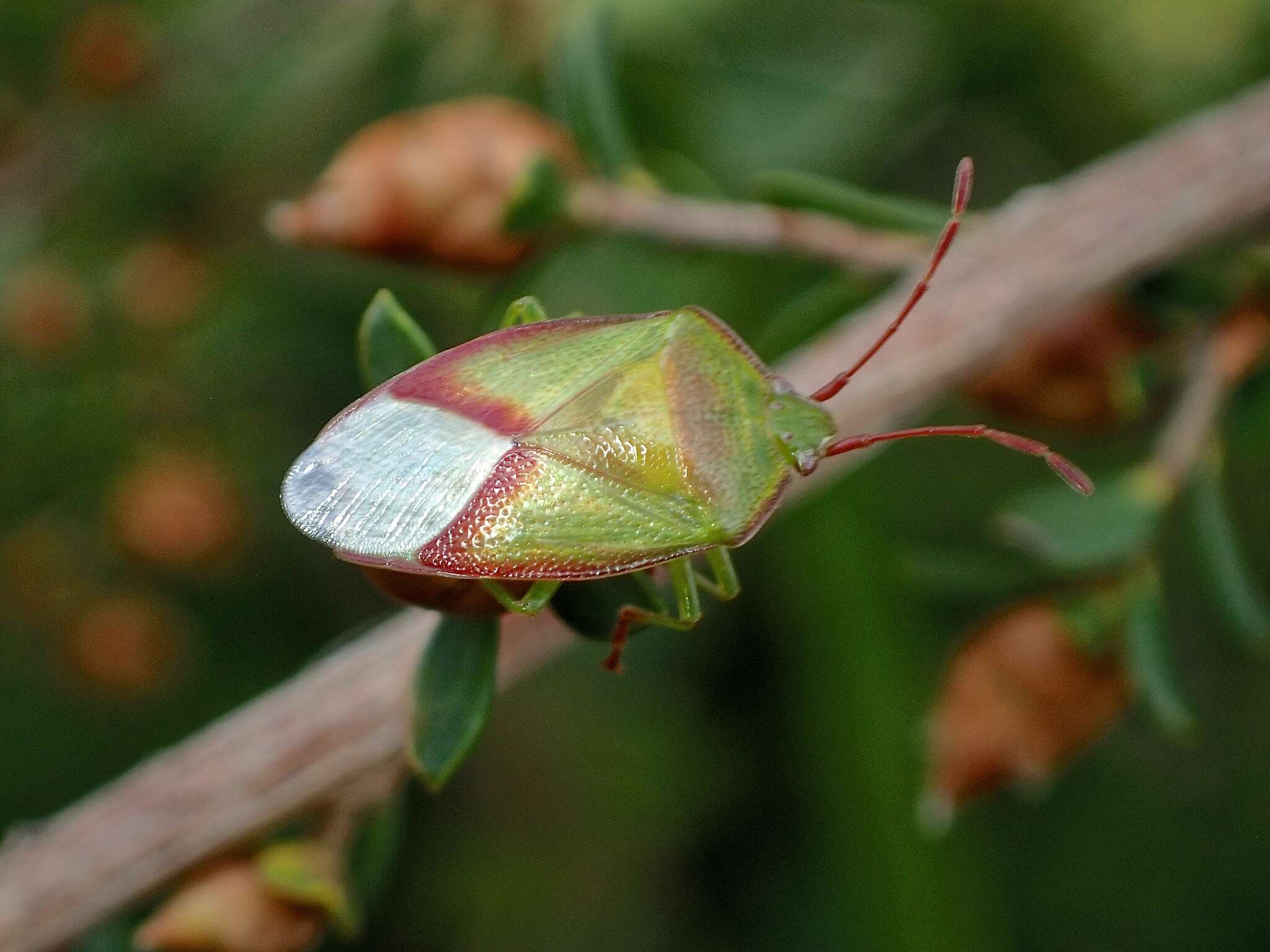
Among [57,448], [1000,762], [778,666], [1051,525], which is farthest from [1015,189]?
[57,448]

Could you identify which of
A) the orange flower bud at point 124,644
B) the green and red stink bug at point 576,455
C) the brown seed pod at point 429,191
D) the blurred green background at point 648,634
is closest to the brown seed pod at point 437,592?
the green and red stink bug at point 576,455

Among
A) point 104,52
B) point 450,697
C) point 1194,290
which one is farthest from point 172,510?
point 1194,290

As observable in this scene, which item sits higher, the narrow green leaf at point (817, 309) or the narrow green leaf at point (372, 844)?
the narrow green leaf at point (817, 309)

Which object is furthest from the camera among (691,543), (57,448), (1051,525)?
(57,448)

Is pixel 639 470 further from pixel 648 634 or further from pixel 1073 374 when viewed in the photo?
pixel 648 634

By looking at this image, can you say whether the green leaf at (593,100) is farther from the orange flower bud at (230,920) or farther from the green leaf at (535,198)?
the orange flower bud at (230,920)

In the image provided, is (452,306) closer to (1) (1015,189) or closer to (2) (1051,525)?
(1) (1015,189)

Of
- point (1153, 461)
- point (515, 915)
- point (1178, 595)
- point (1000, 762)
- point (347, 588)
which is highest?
point (1153, 461)
